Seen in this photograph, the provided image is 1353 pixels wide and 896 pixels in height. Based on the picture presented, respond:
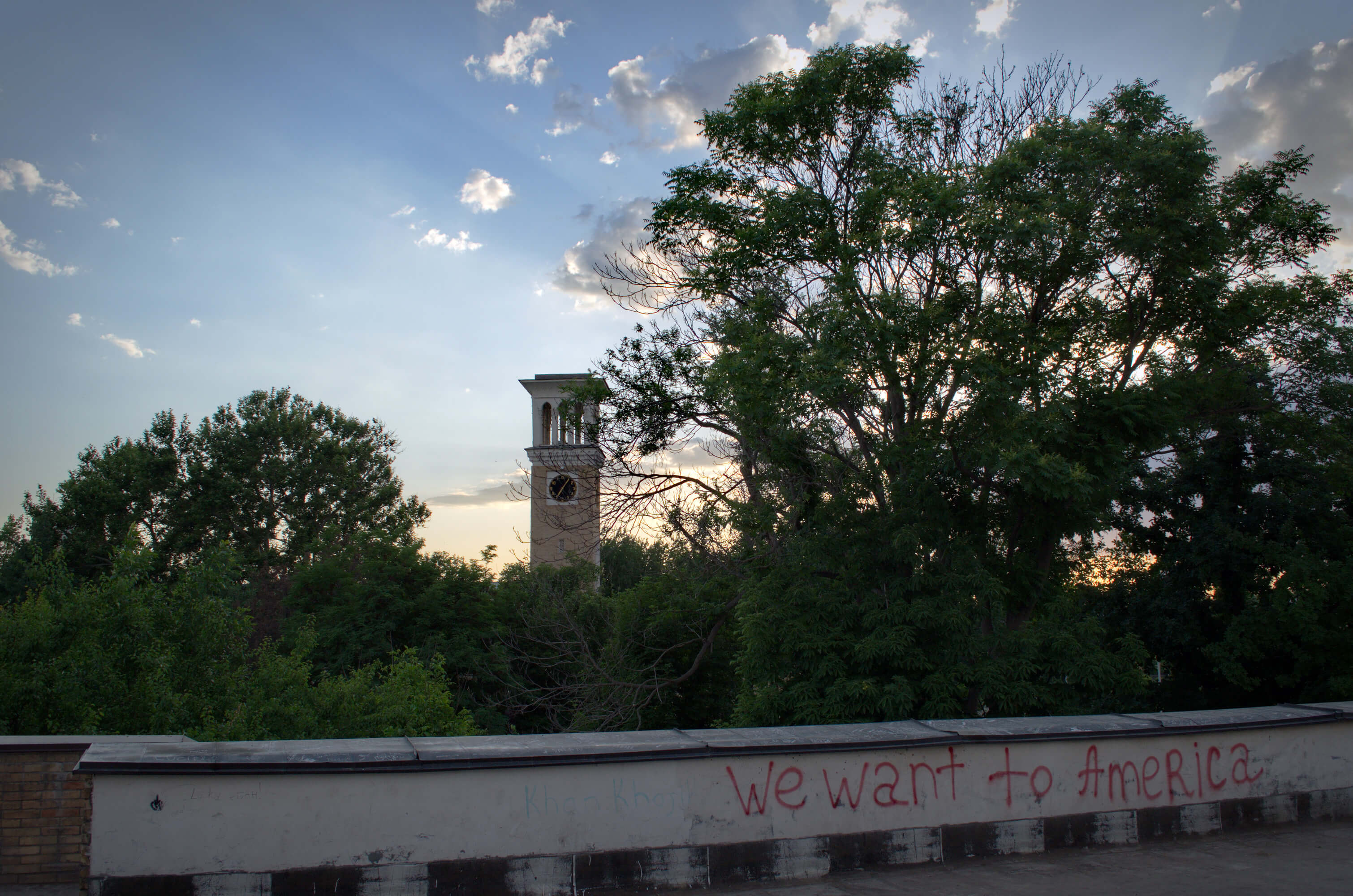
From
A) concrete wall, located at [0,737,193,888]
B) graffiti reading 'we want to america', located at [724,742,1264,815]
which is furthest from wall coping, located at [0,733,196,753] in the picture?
graffiti reading 'we want to america', located at [724,742,1264,815]

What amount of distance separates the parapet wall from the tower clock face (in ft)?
34.6

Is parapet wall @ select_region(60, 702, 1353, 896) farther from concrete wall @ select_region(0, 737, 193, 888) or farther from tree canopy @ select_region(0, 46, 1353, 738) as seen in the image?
tree canopy @ select_region(0, 46, 1353, 738)

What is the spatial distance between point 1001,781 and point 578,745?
9.81 ft

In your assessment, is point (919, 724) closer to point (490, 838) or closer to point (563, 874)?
point (563, 874)

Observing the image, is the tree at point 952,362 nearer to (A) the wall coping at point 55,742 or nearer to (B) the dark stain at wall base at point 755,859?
(B) the dark stain at wall base at point 755,859

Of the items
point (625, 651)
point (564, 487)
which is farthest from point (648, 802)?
point (625, 651)

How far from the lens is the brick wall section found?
557 centimetres

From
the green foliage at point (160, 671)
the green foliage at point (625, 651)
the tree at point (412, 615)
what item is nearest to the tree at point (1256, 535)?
the green foliage at point (625, 651)

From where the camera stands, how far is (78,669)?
29.9ft

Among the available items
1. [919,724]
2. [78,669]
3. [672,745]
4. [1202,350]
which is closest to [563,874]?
[672,745]

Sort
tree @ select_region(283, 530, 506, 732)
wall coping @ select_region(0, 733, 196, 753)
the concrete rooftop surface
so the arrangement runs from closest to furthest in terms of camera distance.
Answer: the concrete rooftop surface
wall coping @ select_region(0, 733, 196, 753)
tree @ select_region(283, 530, 506, 732)

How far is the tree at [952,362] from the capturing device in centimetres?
1116

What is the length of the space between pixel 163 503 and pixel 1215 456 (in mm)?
44533

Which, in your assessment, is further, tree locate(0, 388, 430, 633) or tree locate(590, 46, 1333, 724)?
tree locate(0, 388, 430, 633)
